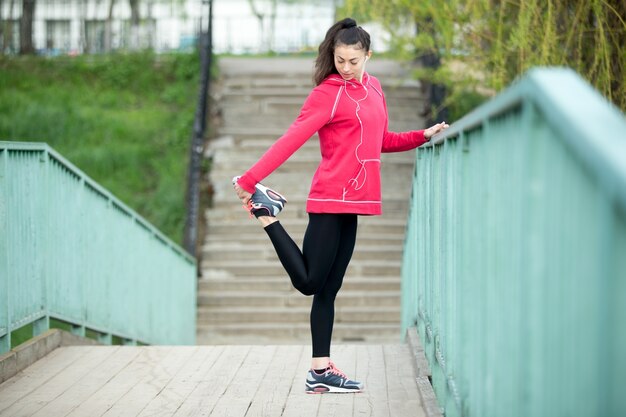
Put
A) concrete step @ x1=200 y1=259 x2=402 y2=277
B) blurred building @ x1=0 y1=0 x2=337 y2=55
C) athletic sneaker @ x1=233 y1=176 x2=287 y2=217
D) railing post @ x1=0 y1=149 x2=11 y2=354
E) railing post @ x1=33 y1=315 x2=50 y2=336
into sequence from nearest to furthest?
athletic sneaker @ x1=233 y1=176 x2=287 y2=217 → railing post @ x1=0 y1=149 x2=11 y2=354 → railing post @ x1=33 y1=315 x2=50 y2=336 → concrete step @ x1=200 y1=259 x2=402 y2=277 → blurred building @ x1=0 y1=0 x2=337 y2=55

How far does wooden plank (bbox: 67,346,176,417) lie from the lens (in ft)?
14.5

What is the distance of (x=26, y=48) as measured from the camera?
736 inches

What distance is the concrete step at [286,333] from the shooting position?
10.6m

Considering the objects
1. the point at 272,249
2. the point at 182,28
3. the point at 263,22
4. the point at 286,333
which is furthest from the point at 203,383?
the point at 263,22

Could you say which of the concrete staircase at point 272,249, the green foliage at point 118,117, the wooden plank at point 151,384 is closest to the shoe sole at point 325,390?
the wooden plank at point 151,384

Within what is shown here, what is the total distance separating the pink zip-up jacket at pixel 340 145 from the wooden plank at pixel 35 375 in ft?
5.15

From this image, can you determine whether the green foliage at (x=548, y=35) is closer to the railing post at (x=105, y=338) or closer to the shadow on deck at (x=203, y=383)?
the shadow on deck at (x=203, y=383)

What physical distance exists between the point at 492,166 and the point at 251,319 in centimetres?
837

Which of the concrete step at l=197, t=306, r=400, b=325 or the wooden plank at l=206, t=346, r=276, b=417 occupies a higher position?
the wooden plank at l=206, t=346, r=276, b=417

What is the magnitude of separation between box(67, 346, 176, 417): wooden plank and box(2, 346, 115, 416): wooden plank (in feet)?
0.60

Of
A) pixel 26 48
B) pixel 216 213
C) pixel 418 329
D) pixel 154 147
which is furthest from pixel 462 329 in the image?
pixel 26 48

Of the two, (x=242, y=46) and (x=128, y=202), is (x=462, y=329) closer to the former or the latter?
(x=128, y=202)

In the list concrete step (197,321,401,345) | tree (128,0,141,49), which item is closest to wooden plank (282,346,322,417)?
concrete step (197,321,401,345)

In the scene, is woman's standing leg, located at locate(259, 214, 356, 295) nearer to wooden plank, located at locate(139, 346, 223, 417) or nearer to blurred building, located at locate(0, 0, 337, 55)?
wooden plank, located at locate(139, 346, 223, 417)
